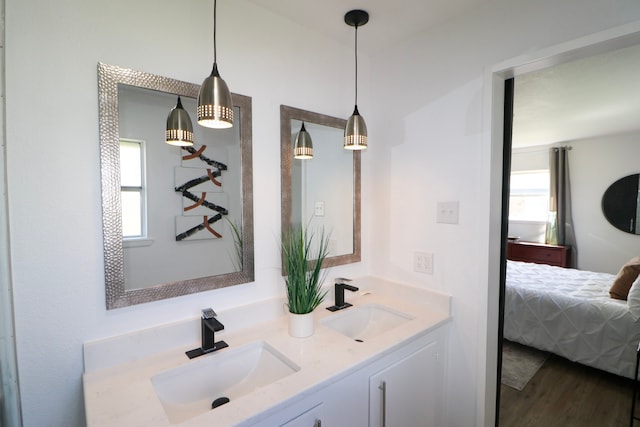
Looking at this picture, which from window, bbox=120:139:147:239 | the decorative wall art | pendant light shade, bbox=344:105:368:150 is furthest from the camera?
pendant light shade, bbox=344:105:368:150

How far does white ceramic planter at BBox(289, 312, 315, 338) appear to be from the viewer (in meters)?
1.29

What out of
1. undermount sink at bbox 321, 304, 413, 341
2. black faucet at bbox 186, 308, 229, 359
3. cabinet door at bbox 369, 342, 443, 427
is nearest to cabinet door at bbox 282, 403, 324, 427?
cabinet door at bbox 369, 342, 443, 427

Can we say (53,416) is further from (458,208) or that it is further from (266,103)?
(458,208)

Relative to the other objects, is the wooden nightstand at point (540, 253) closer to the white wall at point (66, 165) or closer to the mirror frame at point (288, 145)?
the mirror frame at point (288, 145)

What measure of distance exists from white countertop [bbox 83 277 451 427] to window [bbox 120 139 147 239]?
15.6 inches

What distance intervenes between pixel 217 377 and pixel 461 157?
1.47 meters

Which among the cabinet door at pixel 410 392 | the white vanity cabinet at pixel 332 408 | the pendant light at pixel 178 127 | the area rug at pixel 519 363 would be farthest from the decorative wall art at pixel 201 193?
the area rug at pixel 519 363

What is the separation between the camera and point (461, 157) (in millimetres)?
1494

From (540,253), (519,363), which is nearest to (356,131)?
(519,363)

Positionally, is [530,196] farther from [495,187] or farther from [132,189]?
[132,189]

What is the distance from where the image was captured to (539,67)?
129cm

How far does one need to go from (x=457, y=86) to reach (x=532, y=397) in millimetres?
2213

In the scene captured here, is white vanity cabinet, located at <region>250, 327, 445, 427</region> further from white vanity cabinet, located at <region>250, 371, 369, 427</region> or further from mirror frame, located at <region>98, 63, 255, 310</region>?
mirror frame, located at <region>98, 63, 255, 310</region>

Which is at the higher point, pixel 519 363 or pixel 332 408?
pixel 332 408
